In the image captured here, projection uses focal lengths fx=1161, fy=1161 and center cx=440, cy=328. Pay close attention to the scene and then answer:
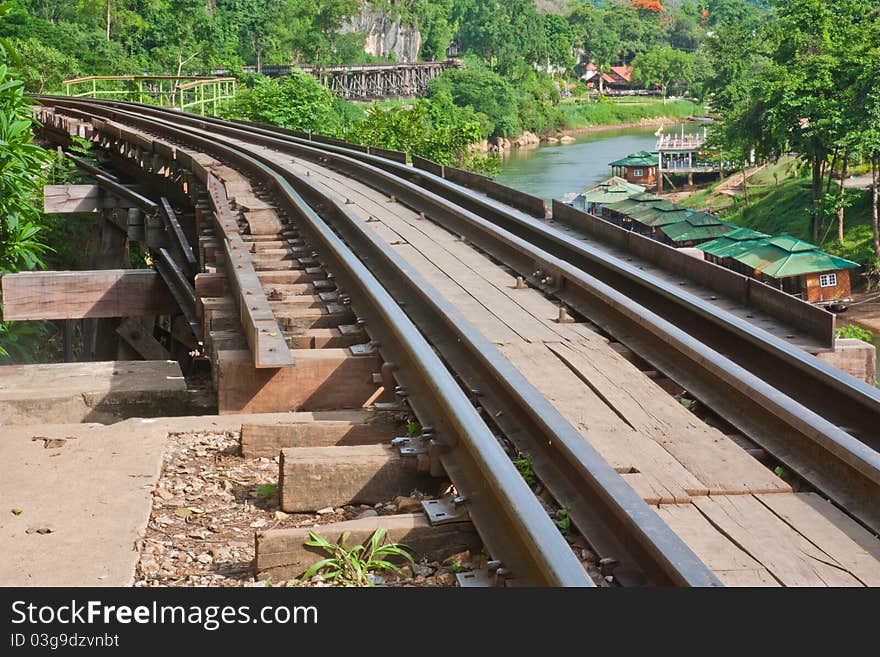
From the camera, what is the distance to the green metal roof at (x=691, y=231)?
3259 centimetres

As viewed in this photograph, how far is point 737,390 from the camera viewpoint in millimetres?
3820

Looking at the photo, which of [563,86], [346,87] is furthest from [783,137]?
[563,86]

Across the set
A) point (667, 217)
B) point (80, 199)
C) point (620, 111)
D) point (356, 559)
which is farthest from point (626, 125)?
point (356, 559)

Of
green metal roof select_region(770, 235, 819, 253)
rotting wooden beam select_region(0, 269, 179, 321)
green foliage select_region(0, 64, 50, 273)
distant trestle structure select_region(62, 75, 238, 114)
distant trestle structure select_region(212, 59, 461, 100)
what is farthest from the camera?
distant trestle structure select_region(212, 59, 461, 100)

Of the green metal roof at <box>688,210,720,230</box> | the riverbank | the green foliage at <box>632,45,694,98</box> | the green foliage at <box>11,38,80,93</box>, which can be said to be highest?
the green foliage at <box>632,45,694,98</box>

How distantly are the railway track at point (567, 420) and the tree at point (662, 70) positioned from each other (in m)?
126

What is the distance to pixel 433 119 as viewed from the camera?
44.5 m

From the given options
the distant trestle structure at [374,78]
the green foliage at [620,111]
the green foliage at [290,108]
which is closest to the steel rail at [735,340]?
the green foliage at [290,108]

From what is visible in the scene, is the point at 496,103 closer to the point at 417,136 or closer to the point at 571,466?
the point at 417,136

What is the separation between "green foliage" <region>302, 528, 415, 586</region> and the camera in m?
2.99

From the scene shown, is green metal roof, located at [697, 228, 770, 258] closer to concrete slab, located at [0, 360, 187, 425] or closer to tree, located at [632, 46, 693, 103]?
concrete slab, located at [0, 360, 187, 425]

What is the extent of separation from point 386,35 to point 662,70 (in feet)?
118

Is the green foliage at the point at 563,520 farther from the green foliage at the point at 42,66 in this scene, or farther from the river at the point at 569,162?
the green foliage at the point at 42,66

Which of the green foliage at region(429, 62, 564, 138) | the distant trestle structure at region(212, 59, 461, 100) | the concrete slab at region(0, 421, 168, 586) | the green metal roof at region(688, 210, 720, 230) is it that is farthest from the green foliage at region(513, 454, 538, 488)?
the distant trestle structure at region(212, 59, 461, 100)
